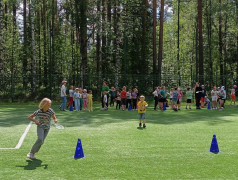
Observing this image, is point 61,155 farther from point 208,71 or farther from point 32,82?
point 208,71

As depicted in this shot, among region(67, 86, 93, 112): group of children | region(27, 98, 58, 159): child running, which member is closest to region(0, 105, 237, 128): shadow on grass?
region(67, 86, 93, 112): group of children

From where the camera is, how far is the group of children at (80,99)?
20.0m

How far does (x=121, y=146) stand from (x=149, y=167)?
220cm

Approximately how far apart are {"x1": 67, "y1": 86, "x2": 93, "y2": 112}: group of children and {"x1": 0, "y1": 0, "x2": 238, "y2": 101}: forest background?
24.0 ft

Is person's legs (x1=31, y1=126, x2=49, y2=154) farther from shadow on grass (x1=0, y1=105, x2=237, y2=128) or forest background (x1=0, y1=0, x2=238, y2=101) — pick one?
forest background (x1=0, y1=0, x2=238, y2=101)

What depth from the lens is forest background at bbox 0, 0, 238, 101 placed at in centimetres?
2862

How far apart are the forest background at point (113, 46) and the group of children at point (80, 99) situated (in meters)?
7.31

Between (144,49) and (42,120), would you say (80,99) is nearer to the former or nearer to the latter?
(42,120)

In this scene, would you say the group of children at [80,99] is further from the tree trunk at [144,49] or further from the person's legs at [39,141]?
the tree trunk at [144,49]

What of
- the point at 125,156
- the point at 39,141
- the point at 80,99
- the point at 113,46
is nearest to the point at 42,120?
the point at 39,141

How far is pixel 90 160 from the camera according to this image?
23.6ft

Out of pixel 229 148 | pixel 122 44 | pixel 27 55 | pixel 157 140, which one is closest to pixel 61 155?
pixel 157 140

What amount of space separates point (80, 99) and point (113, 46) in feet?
44.4

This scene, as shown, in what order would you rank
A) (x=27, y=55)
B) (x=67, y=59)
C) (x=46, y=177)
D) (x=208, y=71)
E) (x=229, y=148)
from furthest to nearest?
(x=67, y=59)
(x=208, y=71)
(x=27, y=55)
(x=229, y=148)
(x=46, y=177)
